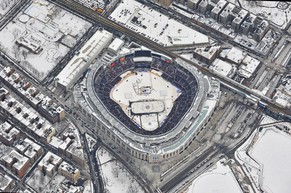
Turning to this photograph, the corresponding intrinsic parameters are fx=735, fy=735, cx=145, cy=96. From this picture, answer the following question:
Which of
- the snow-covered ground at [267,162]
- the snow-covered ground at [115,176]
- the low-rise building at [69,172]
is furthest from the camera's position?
the snow-covered ground at [267,162]

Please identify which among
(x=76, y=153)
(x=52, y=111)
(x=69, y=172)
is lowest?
(x=69, y=172)

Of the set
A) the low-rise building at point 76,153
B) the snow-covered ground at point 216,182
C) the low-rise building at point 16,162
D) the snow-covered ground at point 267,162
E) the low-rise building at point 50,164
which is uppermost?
the snow-covered ground at point 267,162

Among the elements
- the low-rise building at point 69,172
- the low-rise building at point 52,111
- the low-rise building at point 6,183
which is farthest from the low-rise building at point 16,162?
the low-rise building at point 52,111

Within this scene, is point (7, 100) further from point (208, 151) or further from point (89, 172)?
point (208, 151)

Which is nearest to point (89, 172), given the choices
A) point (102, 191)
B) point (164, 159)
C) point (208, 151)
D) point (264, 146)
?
point (102, 191)

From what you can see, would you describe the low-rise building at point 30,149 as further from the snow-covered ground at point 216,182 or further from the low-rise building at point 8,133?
the snow-covered ground at point 216,182

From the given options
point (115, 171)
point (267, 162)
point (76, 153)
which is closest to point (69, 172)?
point (76, 153)

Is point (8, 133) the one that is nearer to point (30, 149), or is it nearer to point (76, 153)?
point (30, 149)
